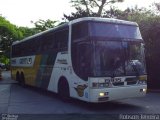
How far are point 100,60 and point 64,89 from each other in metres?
3.11

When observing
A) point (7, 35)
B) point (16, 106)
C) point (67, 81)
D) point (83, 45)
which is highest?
point (7, 35)

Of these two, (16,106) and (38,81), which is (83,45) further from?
(38,81)

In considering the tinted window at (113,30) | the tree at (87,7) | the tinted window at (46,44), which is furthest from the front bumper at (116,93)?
the tree at (87,7)

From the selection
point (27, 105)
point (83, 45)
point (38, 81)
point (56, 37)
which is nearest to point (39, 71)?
point (38, 81)

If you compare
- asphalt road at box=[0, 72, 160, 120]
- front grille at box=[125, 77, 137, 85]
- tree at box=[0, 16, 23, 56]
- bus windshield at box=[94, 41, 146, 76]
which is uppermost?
tree at box=[0, 16, 23, 56]

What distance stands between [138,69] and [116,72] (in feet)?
3.51

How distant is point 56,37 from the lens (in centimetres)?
1599

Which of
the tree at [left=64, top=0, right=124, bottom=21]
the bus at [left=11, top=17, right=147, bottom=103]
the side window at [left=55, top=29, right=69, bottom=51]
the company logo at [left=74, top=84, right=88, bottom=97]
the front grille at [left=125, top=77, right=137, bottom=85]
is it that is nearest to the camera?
the bus at [left=11, top=17, right=147, bottom=103]

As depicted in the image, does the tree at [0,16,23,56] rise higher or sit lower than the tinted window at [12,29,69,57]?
higher

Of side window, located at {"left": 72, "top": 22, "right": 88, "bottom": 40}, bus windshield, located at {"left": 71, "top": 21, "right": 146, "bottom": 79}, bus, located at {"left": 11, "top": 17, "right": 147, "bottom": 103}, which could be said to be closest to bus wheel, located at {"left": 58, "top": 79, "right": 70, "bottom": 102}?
bus, located at {"left": 11, "top": 17, "right": 147, "bottom": 103}

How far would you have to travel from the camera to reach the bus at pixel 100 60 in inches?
483

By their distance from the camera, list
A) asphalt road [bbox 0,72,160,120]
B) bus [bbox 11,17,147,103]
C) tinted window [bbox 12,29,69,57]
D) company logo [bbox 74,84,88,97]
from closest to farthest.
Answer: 1. asphalt road [bbox 0,72,160,120]
2. bus [bbox 11,17,147,103]
3. company logo [bbox 74,84,88,97]
4. tinted window [bbox 12,29,69,57]

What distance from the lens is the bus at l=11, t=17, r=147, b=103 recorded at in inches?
483

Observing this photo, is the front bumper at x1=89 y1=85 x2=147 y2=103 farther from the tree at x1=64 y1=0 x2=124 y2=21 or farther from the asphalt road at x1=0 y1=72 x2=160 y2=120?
the tree at x1=64 y1=0 x2=124 y2=21
